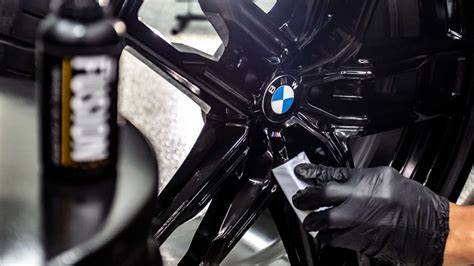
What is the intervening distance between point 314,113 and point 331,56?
0.42 ft

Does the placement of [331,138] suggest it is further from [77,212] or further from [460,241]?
[77,212]

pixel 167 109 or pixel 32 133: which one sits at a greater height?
pixel 32 133

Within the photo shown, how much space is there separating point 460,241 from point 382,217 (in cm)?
17

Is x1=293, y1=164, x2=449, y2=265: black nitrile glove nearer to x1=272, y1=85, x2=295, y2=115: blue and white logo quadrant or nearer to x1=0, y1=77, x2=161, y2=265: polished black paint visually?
x1=272, y1=85, x2=295, y2=115: blue and white logo quadrant

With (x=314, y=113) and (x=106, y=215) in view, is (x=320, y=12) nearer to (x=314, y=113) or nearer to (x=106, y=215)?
(x=314, y=113)

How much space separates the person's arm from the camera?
1.34m

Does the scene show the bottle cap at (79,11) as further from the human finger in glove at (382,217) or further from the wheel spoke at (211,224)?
the wheel spoke at (211,224)

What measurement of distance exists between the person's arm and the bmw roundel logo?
0.38 meters

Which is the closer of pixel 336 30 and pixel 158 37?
pixel 158 37

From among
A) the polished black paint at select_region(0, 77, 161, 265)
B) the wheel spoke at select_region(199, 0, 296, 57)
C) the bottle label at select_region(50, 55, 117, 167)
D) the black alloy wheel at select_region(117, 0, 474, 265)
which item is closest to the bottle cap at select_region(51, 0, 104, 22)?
the bottle label at select_region(50, 55, 117, 167)

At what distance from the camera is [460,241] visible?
1347mm

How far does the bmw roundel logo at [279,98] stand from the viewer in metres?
1.43

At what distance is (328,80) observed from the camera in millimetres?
1485

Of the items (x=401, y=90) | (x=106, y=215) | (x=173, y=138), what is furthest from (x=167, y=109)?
(x=106, y=215)
